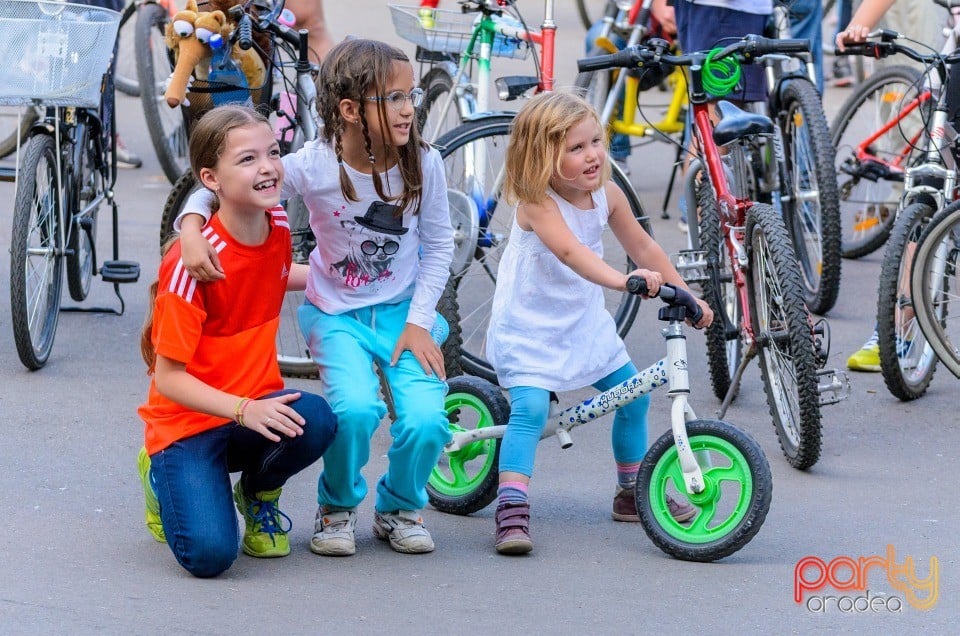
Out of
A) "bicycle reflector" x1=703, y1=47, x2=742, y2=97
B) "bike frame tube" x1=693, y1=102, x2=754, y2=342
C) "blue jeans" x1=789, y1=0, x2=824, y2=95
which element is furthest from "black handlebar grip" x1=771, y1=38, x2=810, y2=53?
"blue jeans" x1=789, y1=0, x2=824, y2=95

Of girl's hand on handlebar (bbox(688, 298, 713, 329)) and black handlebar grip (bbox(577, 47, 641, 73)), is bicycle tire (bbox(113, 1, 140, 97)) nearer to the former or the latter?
black handlebar grip (bbox(577, 47, 641, 73))

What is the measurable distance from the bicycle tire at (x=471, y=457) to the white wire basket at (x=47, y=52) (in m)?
1.90

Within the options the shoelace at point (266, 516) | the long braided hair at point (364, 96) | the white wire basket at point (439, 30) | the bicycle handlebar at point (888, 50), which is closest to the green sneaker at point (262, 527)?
the shoelace at point (266, 516)

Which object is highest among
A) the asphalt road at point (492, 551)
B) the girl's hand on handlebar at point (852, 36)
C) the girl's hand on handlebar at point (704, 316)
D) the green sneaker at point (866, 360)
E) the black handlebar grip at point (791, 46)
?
the black handlebar grip at point (791, 46)

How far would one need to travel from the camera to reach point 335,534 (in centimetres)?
409

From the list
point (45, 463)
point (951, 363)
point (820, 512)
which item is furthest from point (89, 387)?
point (951, 363)

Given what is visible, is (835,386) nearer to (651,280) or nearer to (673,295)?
(673,295)

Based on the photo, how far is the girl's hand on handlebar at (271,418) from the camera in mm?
3730

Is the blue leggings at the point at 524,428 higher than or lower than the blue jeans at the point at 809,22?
lower

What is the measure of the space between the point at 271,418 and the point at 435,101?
3.73m

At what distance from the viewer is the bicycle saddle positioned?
516cm

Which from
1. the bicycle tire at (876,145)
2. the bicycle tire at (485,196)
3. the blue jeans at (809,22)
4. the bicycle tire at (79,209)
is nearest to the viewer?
the bicycle tire at (485,196)

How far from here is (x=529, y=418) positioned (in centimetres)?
420

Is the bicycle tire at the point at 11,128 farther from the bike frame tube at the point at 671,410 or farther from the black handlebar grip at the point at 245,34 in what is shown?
the bike frame tube at the point at 671,410
